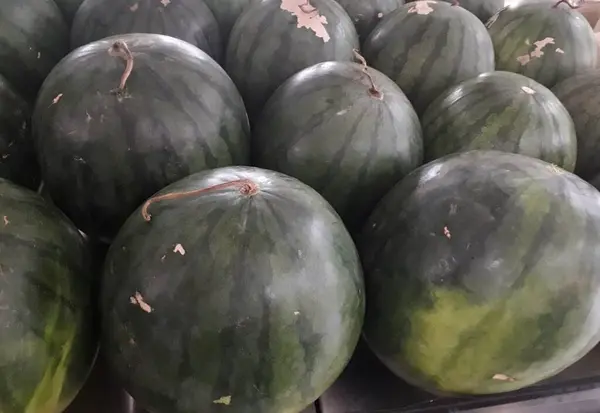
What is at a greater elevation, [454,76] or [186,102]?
[186,102]

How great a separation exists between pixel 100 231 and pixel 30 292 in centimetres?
21

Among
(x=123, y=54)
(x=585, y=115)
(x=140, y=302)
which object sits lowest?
(x=585, y=115)

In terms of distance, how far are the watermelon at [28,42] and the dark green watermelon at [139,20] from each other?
0.12 ft

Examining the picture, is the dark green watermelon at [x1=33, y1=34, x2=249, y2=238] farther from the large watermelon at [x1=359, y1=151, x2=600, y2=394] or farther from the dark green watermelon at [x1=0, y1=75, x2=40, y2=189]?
the large watermelon at [x1=359, y1=151, x2=600, y2=394]

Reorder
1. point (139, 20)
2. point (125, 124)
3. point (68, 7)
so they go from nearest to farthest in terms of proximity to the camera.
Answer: point (125, 124) < point (139, 20) < point (68, 7)

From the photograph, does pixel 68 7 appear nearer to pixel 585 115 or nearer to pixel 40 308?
pixel 40 308

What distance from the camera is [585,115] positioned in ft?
3.47

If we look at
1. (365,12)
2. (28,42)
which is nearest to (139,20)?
(28,42)

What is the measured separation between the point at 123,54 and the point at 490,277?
503mm

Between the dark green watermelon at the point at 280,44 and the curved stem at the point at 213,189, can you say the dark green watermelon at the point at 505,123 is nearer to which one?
the dark green watermelon at the point at 280,44

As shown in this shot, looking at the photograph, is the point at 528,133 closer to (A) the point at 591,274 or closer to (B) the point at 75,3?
(A) the point at 591,274

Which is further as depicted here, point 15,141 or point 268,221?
point 15,141

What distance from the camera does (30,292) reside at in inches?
25.3

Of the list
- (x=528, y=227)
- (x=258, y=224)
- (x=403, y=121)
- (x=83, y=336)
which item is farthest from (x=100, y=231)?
(x=528, y=227)
